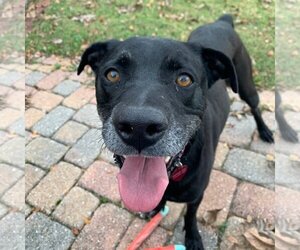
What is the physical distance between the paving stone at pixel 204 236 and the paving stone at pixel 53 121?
1946 millimetres

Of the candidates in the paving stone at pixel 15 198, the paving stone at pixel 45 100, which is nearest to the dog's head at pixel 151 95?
the paving stone at pixel 15 198

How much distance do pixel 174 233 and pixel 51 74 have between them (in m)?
3.18

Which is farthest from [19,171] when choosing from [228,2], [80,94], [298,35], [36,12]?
[228,2]

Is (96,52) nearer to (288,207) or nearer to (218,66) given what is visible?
(218,66)

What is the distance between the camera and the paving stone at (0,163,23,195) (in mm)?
3451

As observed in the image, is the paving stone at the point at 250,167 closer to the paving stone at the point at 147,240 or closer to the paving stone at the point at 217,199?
the paving stone at the point at 217,199

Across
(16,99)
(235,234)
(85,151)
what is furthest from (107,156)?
(235,234)

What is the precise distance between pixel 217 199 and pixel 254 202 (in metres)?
0.34

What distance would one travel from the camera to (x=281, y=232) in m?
2.57

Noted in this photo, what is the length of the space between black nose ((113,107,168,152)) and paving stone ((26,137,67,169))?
2086 millimetres

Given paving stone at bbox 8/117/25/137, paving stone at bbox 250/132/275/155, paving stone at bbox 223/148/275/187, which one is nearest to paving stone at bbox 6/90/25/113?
paving stone at bbox 8/117/25/137

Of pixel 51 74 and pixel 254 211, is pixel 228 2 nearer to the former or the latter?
pixel 51 74

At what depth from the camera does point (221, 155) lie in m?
4.04

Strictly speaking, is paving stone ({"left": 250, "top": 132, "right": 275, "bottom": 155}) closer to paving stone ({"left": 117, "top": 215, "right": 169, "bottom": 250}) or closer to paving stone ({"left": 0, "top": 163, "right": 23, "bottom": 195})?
paving stone ({"left": 117, "top": 215, "right": 169, "bottom": 250})
